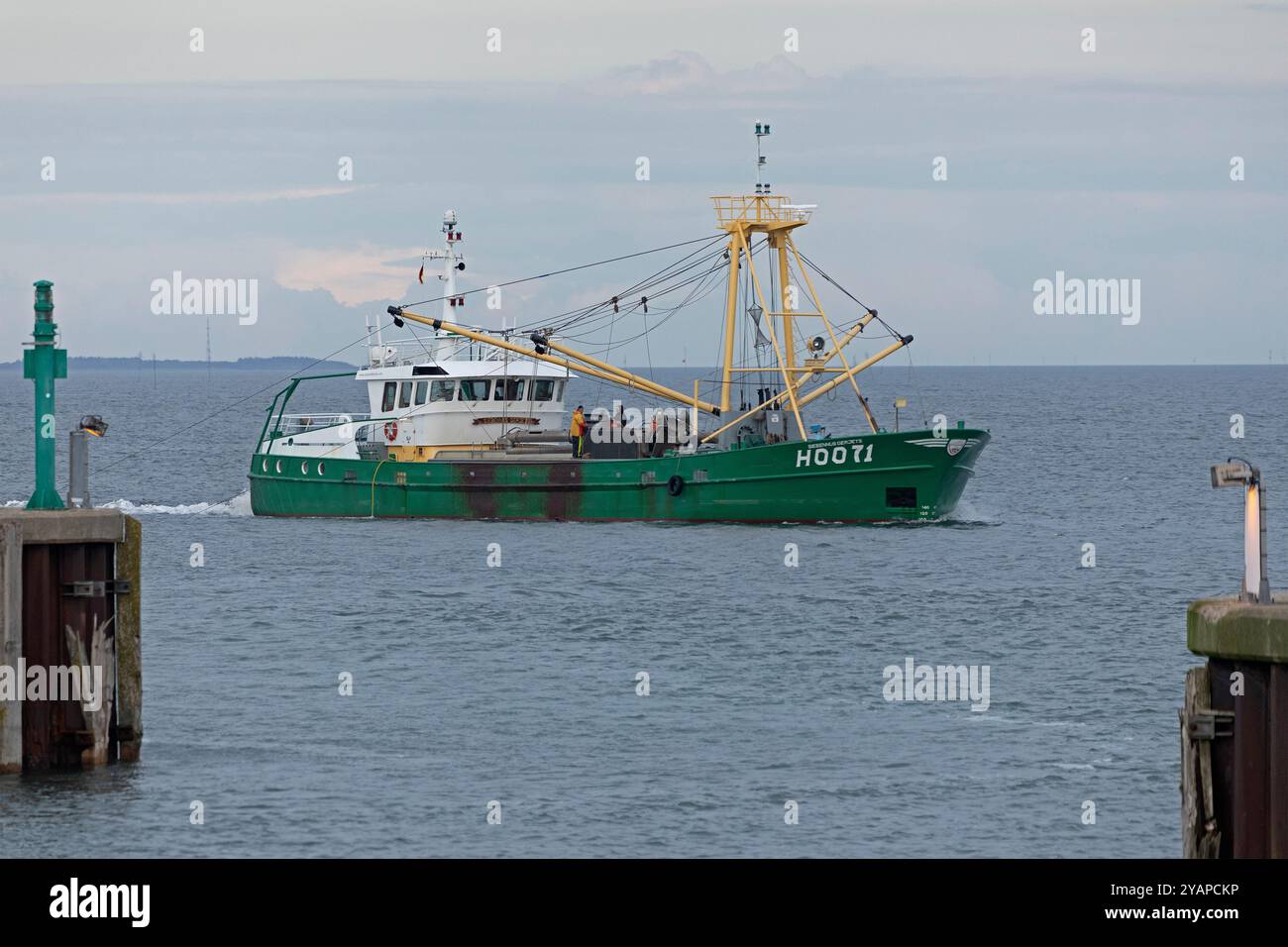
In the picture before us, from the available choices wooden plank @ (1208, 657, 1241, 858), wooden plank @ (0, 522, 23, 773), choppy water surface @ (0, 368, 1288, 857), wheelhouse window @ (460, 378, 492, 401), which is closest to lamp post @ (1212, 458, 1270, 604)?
wooden plank @ (1208, 657, 1241, 858)

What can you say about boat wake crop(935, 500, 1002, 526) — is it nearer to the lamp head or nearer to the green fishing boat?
the green fishing boat

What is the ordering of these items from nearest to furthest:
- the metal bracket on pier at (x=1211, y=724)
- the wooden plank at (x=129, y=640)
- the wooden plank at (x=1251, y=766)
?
the wooden plank at (x=1251, y=766) → the metal bracket on pier at (x=1211, y=724) → the wooden plank at (x=129, y=640)

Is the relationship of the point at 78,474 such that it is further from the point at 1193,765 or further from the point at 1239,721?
the point at 1239,721

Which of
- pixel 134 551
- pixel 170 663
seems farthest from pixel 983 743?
pixel 170 663

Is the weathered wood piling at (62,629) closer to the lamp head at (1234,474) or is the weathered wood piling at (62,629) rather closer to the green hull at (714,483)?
the lamp head at (1234,474)

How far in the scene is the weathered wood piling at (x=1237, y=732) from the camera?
458 inches

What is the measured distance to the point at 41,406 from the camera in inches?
736

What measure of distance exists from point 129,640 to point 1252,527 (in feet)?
35.6

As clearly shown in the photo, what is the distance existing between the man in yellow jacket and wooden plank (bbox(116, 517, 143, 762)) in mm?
28159

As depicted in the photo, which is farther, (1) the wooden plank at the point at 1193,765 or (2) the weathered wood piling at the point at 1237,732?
(1) the wooden plank at the point at 1193,765

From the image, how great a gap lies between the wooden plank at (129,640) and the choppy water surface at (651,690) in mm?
506

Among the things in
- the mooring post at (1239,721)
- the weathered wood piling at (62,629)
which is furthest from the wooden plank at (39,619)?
the mooring post at (1239,721)
